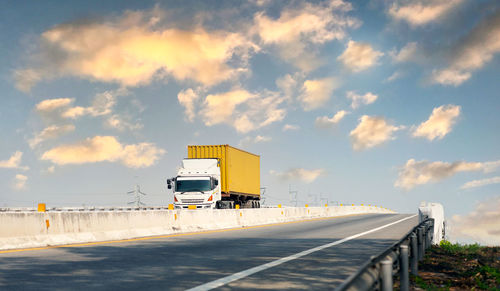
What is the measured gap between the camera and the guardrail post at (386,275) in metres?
5.32

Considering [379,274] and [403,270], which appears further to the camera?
[403,270]

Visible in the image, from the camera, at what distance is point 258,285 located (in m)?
8.00

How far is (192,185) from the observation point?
113 feet

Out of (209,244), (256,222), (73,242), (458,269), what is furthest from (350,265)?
(256,222)

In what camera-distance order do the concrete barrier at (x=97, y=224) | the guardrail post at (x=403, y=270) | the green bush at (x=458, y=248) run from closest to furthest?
the guardrail post at (x=403, y=270) < the concrete barrier at (x=97, y=224) < the green bush at (x=458, y=248)

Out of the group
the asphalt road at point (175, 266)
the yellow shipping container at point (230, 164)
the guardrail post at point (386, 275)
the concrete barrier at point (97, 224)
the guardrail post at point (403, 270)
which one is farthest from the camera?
the yellow shipping container at point (230, 164)

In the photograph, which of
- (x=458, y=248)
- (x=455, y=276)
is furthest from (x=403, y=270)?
(x=458, y=248)

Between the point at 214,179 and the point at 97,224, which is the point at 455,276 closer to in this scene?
the point at 97,224

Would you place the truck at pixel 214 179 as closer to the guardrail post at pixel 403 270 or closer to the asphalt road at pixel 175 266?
the asphalt road at pixel 175 266

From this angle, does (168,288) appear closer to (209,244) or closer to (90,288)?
(90,288)

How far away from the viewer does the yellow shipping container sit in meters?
37.2

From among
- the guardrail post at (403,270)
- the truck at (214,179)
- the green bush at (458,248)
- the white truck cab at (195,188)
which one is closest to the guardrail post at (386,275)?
the guardrail post at (403,270)

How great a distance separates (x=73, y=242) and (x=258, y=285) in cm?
890

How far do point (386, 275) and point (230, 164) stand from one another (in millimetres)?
32563
